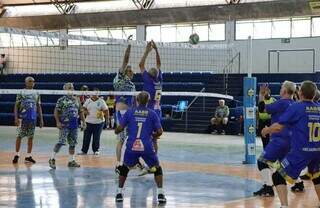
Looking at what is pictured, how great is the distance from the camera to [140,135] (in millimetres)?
9070

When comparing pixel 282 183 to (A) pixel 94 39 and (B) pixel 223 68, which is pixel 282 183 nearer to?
(A) pixel 94 39

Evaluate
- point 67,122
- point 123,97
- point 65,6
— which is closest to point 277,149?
Answer: point 123,97

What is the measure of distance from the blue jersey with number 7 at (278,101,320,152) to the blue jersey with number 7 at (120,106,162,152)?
81.3 inches

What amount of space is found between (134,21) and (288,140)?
27.7 metres

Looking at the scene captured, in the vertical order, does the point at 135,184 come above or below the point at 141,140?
below

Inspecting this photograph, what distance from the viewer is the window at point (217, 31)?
3431 cm

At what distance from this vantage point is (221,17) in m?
33.3

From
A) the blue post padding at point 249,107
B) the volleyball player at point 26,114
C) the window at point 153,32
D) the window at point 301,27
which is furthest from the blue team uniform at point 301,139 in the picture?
the window at point 153,32

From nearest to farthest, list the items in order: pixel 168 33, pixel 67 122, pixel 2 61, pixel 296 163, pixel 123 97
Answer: pixel 296 163 → pixel 123 97 → pixel 67 122 → pixel 168 33 → pixel 2 61

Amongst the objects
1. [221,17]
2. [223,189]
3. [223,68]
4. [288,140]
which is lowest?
[223,189]

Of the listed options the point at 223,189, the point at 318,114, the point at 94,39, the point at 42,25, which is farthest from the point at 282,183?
the point at 42,25

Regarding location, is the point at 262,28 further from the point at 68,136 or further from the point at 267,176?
the point at 267,176

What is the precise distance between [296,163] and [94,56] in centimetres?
2746

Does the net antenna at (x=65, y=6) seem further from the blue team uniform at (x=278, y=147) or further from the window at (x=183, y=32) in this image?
the blue team uniform at (x=278, y=147)
